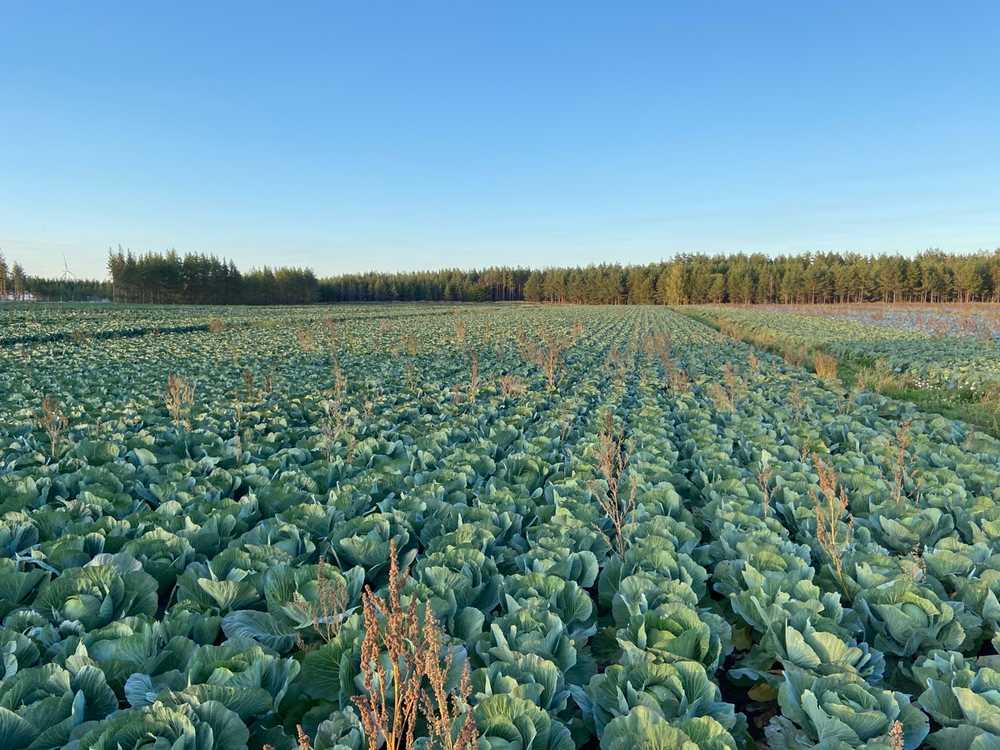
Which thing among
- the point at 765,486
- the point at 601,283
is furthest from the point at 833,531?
the point at 601,283

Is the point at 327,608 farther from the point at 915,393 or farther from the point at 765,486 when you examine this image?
the point at 915,393

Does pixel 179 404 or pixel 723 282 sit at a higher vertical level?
pixel 723 282

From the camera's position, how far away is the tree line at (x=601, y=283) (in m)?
64.8

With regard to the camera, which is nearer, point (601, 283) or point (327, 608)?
point (327, 608)

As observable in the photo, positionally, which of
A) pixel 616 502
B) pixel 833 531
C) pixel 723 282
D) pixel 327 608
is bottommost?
pixel 616 502

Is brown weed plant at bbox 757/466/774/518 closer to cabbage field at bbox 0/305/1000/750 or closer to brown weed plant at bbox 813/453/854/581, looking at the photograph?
cabbage field at bbox 0/305/1000/750

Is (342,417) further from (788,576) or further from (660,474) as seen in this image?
(788,576)

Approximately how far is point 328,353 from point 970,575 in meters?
14.5

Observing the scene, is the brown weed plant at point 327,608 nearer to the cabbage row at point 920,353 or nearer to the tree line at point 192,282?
the cabbage row at point 920,353

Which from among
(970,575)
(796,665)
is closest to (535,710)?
(796,665)

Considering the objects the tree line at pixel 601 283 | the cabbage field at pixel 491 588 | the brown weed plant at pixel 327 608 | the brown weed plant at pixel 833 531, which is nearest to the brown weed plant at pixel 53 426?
the cabbage field at pixel 491 588

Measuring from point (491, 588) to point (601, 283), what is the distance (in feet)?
329

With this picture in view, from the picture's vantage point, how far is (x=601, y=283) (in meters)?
99.8

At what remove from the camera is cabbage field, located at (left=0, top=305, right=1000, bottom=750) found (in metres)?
1.82
